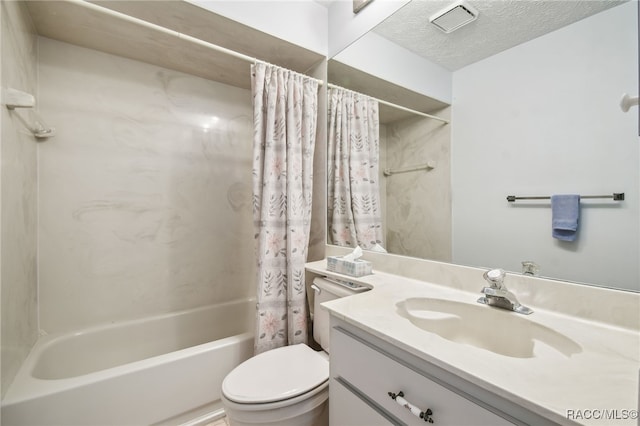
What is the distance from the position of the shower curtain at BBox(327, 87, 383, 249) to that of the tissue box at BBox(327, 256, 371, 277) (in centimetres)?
A: 22

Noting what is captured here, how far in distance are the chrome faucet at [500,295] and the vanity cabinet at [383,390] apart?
401 millimetres

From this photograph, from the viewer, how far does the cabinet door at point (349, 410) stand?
0.69 m

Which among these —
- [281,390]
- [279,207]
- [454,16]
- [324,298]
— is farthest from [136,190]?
[454,16]

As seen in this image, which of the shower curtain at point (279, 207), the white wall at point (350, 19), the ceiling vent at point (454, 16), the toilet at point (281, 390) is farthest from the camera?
the shower curtain at point (279, 207)

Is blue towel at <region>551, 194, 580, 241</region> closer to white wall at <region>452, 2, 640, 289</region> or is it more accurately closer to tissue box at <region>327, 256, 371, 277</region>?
white wall at <region>452, 2, 640, 289</region>

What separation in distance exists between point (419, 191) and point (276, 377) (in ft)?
3.45

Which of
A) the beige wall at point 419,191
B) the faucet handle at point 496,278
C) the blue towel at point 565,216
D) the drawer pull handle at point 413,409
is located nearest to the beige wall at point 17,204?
the drawer pull handle at point 413,409

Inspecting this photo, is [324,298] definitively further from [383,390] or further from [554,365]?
[554,365]

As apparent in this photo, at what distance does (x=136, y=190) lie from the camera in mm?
1729

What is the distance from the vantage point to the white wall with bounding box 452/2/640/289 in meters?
0.71

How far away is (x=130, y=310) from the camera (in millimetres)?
1714

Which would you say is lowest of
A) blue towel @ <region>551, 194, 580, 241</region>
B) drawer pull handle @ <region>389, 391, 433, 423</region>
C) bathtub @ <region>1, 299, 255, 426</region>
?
bathtub @ <region>1, 299, 255, 426</region>
